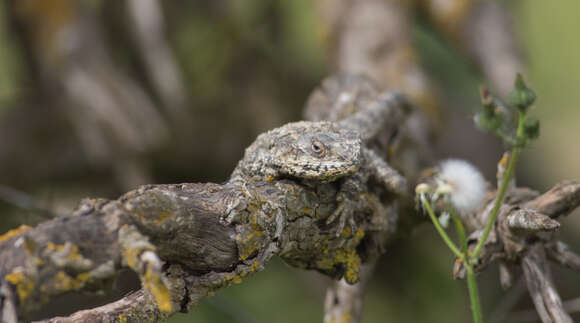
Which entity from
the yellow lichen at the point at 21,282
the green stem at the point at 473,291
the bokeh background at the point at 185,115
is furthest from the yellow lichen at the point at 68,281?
the bokeh background at the point at 185,115

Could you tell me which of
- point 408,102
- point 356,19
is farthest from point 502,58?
point 408,102

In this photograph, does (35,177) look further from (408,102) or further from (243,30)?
(408,102)

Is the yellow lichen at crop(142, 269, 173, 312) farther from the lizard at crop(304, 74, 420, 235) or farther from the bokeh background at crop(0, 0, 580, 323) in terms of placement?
the bokeh background at crop(0, 0, 580, 323)

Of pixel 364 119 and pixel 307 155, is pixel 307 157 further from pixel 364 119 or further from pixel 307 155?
pixel 364 119

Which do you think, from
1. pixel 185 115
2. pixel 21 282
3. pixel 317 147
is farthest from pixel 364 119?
pixel 185 115

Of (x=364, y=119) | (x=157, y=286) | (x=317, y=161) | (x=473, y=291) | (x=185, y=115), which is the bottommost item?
(x=473, y=291)

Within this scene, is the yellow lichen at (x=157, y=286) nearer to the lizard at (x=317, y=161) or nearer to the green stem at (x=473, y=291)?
the lizard at (x=317, y=161)

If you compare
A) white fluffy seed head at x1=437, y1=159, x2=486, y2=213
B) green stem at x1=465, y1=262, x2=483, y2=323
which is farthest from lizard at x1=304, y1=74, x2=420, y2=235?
green stem at x1=465, y1=262, x2=483, y2=323
